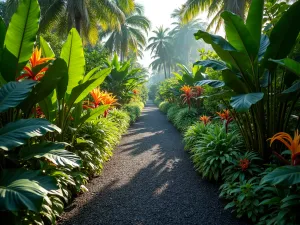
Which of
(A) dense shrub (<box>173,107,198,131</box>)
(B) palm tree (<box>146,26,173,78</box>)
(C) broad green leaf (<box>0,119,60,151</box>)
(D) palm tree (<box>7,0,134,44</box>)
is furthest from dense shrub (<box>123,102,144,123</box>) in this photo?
(B) palm tree (<box>146,26,173,78</box>)

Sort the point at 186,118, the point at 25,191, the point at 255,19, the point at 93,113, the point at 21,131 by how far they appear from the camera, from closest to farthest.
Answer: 1. the point at 25,191
2. the point at 21,131
3. the point at 255,19
4. the point at 93,113
5. the point at 186,118

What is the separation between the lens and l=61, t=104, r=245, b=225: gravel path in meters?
2.53

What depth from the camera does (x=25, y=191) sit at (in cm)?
136

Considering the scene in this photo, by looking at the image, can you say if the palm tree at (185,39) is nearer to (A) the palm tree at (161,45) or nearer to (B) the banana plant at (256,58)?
(A) the palm tree at (161,45)

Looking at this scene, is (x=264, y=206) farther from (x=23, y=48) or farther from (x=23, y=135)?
(x=23, y=48)

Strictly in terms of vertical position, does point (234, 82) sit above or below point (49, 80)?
below

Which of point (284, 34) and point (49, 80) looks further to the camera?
point (284, 34)

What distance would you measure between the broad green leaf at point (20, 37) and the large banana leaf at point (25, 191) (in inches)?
53.7

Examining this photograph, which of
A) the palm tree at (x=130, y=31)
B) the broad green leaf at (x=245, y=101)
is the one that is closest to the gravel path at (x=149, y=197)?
the broad green leaf at (x=245, y=101)

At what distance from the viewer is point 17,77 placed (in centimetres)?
253

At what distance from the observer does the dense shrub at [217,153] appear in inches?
131

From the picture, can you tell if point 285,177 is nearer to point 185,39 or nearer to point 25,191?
point 25,191

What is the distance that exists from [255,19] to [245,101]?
132cm

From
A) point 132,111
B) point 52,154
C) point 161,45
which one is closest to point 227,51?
point 52,154
